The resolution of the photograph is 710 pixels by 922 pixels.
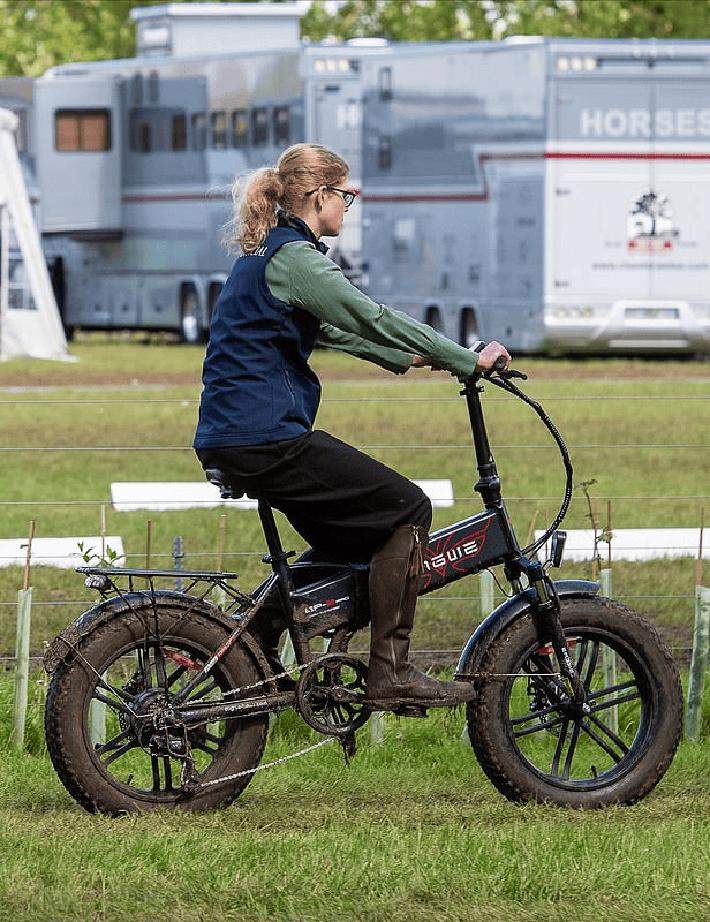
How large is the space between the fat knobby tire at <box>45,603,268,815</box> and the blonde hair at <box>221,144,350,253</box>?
39.0 inches

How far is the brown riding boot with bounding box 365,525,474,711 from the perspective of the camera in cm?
582

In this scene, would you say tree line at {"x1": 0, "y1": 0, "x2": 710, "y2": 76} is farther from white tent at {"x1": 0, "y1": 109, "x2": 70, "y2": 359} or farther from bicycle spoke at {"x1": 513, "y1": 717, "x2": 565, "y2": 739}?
bicycle spoke at {"x1": 513, "y1": 717, "x2": 565, "y2": 739}

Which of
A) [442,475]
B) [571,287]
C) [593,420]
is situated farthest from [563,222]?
[442,475]

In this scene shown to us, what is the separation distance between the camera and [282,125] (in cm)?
2962

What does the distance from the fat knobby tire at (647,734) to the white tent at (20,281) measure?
71.0 feet

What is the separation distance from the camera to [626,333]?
25.4 meters

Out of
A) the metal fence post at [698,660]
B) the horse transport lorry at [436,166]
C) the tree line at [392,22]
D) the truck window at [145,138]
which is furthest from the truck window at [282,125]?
the metal fence post at [698,660]

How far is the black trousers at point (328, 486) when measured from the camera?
5.70 meters

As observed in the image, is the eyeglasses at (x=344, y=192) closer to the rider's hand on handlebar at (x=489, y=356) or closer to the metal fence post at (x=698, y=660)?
the rider's hand on handlebar at (x=489, y=356)

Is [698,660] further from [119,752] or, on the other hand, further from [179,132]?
[179,132]

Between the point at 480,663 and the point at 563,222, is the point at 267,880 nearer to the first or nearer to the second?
the point at 480,663

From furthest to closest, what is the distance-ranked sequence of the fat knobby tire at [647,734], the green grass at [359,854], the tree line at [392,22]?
the tree line at [392,22] < the fat knobby tire at [647,734] < the green grass at [359,854]

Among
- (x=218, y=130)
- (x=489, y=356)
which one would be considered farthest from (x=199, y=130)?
(x=489, y=356)

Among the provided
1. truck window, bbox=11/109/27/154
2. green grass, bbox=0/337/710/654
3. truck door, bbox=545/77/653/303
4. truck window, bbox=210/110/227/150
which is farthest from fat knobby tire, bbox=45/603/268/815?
truck window, bbox=11/109/27/154
